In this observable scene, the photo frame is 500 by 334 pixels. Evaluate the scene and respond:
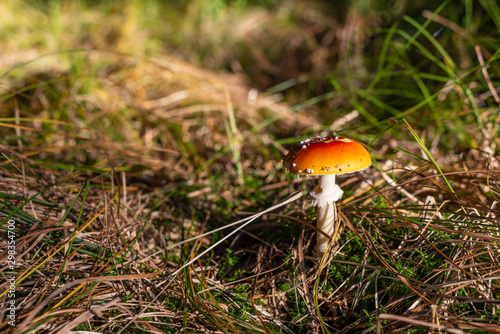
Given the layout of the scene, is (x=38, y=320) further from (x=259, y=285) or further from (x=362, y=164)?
(x=362, y=164)

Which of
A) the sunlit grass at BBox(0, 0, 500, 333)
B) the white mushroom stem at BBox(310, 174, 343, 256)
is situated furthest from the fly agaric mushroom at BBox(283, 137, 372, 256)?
the sunlit grass at BBox(0, 0, 500, 333)

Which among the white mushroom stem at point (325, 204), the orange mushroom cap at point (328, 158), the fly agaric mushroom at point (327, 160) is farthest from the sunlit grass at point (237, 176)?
the orange mushroom cap at point (328, 158)

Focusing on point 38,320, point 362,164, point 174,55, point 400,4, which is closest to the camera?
point 38,320

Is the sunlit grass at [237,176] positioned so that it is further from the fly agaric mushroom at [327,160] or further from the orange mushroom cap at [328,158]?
the orange mushroom cap at [328,158]

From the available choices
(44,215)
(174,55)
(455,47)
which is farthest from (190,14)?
(44,215)

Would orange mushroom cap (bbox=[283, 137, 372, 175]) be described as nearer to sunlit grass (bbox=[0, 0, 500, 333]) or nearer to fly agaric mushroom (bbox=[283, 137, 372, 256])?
fly agaric mushroom (bbox=[283, 137, 372, 256])

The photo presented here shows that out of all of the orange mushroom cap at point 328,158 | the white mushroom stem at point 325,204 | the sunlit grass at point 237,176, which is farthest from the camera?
the white mushroom stem at point 325,204

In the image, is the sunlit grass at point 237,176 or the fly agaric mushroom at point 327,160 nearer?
the fly agaric mushroom at point 327,160
